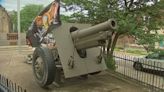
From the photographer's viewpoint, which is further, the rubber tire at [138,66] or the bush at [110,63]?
the rubber tire at [138,66]

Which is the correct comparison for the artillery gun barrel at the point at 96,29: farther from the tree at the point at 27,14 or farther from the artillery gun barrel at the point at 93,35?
the tree at the point at 27,14

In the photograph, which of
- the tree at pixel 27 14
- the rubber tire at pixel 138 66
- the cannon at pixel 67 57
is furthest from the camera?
the tree at pixel 27 14

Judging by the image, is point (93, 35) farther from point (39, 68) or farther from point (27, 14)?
point (27, 14)

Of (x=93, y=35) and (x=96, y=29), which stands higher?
(x=96, y=29)

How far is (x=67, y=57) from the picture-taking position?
26.1 feet

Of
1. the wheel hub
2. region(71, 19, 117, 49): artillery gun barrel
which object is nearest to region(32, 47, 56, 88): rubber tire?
the wheel hub

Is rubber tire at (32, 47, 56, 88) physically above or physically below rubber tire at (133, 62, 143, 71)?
above

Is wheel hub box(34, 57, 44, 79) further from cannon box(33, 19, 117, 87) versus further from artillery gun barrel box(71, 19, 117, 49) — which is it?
artillery gun barrel box(71, 19, 117, 49)

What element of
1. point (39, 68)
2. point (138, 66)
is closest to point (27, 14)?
point (138, 66)

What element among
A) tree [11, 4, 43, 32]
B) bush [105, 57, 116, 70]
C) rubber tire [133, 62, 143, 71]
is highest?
tree [11, 4, 43, 32]

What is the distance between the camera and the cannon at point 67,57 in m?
7.73

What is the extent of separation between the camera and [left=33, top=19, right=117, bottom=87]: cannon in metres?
7.73

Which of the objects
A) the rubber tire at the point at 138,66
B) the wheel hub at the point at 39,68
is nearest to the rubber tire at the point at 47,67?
the wheel hub at the point at 39,68

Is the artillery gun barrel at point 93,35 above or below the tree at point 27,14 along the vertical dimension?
below
